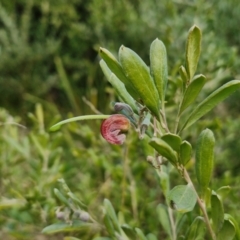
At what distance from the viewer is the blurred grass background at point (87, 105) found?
0.86 metres

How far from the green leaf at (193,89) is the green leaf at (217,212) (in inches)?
3.6

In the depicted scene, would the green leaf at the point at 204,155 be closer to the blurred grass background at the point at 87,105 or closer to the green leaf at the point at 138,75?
the green leaf at the point at 138,75

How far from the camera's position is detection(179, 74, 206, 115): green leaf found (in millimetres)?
444

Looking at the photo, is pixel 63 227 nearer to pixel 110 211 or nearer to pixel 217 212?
pixel 110 211

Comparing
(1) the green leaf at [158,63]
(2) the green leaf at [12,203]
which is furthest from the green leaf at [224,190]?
(2) the green leaf at [12,203]

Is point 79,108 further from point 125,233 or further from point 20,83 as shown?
point 125,233

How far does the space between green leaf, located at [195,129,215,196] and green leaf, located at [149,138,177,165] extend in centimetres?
3

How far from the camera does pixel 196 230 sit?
58cm

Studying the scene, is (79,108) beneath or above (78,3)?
beneath

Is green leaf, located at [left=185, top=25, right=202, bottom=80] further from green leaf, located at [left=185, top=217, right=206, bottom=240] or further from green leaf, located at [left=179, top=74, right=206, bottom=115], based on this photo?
green leaf, located at [left=185, top=217, right=206, bottom=240]

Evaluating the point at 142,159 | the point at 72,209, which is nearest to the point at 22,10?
the point at 142,159

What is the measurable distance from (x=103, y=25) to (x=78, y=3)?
Answer: 34 centimetres

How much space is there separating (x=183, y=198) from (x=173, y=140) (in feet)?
0.17

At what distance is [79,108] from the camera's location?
57.0 inches
